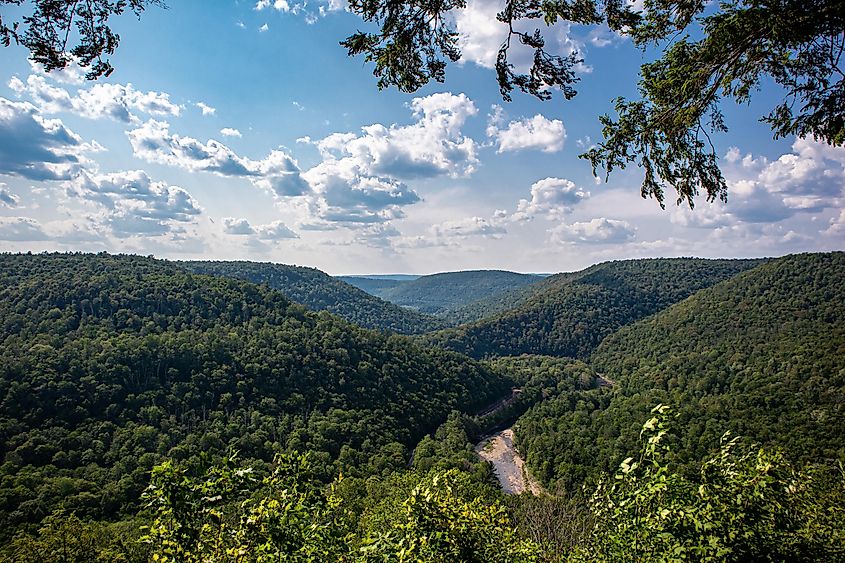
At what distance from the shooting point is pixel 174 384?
59.3m

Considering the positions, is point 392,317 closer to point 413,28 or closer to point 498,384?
point 498,384

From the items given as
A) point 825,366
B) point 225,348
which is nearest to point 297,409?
point 225,348

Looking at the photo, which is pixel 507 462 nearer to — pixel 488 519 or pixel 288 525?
pixel 488 519

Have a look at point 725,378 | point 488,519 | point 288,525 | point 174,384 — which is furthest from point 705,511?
point 725,378

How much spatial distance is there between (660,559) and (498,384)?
9116 centimetres

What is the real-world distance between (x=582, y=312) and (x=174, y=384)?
12343cm

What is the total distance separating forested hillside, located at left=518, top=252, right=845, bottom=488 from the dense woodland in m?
0.44

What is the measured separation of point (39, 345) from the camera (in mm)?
57812

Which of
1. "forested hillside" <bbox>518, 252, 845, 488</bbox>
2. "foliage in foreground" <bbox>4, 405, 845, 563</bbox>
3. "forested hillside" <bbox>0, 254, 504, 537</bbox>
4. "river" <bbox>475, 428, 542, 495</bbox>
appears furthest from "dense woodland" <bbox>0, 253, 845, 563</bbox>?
"river" <bbox>475, 428, 542, 495</bbox>

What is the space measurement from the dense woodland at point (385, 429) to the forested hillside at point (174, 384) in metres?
0.33

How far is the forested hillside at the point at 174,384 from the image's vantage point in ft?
139

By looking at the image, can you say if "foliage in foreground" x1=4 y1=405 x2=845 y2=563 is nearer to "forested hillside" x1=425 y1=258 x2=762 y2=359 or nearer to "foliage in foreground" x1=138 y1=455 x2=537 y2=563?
"foliage in foreground" x1=138 y1=455 x2=537 y2=563

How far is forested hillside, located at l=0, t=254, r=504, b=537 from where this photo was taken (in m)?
42.3

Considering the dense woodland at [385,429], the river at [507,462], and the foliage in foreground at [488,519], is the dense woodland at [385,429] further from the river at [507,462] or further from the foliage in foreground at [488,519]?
the river at [507,462]
